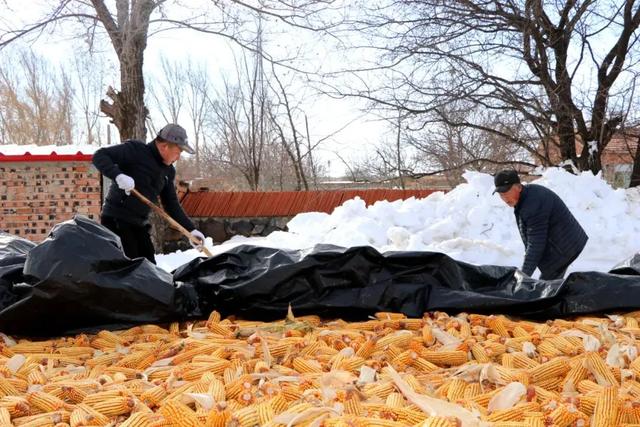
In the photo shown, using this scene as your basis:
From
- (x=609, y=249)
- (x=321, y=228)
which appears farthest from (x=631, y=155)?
(x=321, y=228)

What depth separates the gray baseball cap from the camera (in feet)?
16.1

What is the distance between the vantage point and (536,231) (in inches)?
198

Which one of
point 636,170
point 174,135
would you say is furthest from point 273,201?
point 174,135

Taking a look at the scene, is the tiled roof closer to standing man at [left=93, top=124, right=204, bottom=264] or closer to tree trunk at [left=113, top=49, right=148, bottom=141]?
tree trunk at [left=113, top=49, right=148, bottom=141]

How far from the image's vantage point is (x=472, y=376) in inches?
103

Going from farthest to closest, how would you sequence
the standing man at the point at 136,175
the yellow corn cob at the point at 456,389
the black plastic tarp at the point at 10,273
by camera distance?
the standing man at the point at 136,175, the black plastic tarp at the point at 10,273, the yellow corn cob at the point at 456,389

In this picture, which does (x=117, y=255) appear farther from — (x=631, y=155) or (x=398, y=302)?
(x=631, y=155)

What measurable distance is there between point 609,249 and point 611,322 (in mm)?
5016

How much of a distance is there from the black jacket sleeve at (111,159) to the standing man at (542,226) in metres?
3.08

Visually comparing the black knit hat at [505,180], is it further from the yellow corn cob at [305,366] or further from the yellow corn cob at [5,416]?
the yellow corn cob at [5,416]

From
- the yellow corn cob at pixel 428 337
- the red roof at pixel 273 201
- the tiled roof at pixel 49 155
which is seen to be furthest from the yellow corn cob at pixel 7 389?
the red roof at pixel 273 201

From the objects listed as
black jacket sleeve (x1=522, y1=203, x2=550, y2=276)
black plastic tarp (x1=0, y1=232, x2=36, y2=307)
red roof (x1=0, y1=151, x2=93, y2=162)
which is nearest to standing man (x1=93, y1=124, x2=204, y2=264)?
black plastic tarp (x1=0, y1=232, x2=36, y2=307)

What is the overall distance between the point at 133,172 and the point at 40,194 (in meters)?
4.49

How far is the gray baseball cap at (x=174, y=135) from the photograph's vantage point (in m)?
4.89
